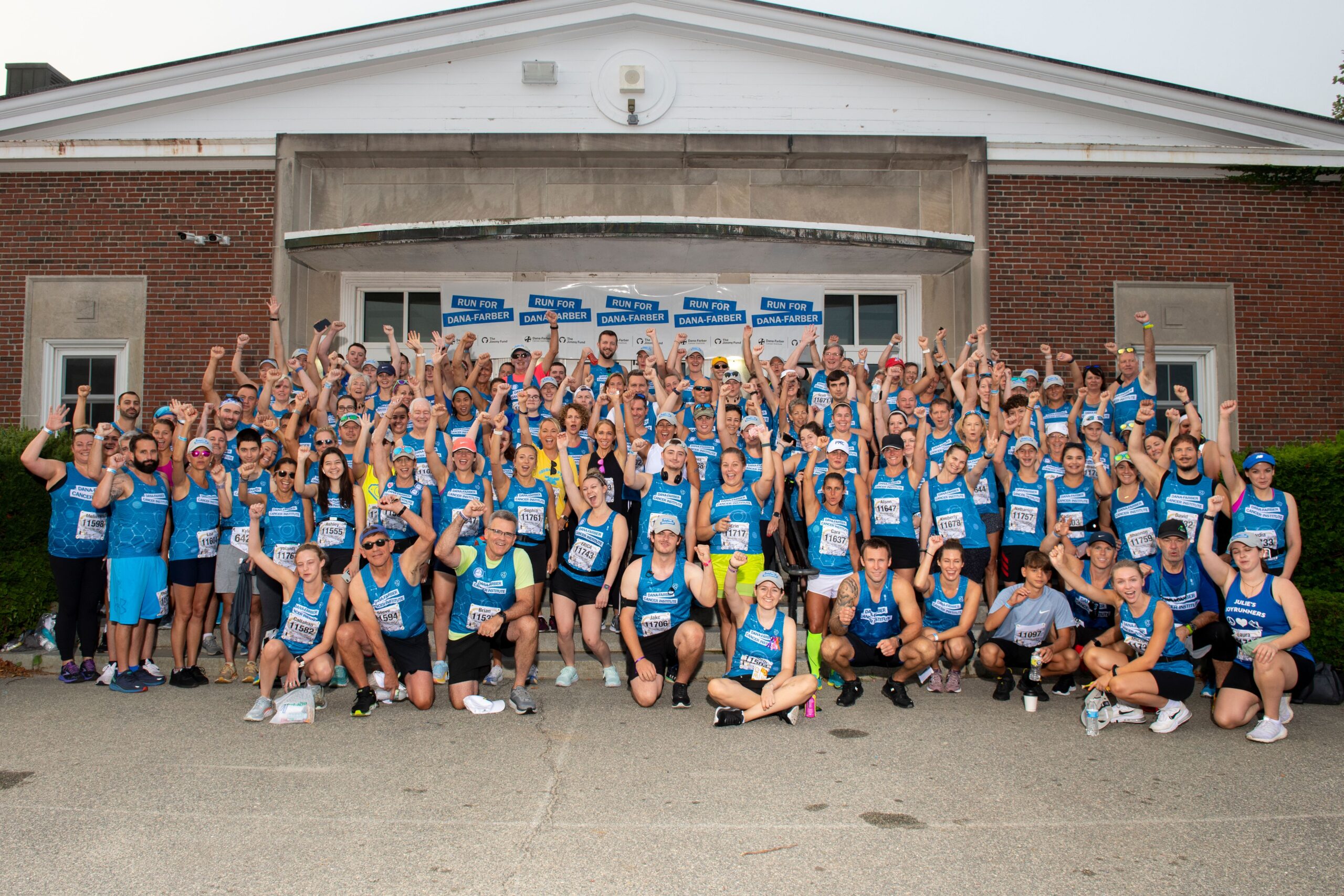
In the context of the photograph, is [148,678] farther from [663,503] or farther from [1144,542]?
[1144,542]

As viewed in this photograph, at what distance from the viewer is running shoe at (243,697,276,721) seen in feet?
20.1

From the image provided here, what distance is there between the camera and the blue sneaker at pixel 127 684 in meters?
6.88

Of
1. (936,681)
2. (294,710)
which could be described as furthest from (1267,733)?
(294,710)

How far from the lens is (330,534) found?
709 cm

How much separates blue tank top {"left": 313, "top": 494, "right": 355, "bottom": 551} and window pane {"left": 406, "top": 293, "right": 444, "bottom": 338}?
534 cm

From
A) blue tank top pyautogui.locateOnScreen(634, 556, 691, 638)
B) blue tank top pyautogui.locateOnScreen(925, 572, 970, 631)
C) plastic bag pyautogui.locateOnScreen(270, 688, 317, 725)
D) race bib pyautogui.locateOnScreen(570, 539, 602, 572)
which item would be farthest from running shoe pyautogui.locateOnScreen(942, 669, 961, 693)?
plastic bag pyautogui.locateOnScreen(270, 688, 317, 725)

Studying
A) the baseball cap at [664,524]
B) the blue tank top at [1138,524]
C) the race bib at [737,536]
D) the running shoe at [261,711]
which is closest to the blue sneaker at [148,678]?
the running shoe at [261,711]

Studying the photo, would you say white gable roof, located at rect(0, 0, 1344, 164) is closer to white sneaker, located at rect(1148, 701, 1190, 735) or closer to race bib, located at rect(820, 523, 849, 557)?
race bib, located at rect(820, 523, 849, 557)

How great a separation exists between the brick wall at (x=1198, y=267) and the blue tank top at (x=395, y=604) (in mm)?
7851

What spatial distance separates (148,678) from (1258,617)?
793cm

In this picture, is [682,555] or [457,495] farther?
[457,495]

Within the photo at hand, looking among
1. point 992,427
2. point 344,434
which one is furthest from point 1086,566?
point 344,434

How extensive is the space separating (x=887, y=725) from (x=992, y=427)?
9.44 ft

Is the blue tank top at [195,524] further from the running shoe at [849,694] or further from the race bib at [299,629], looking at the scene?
the running shoe at [849,694]
